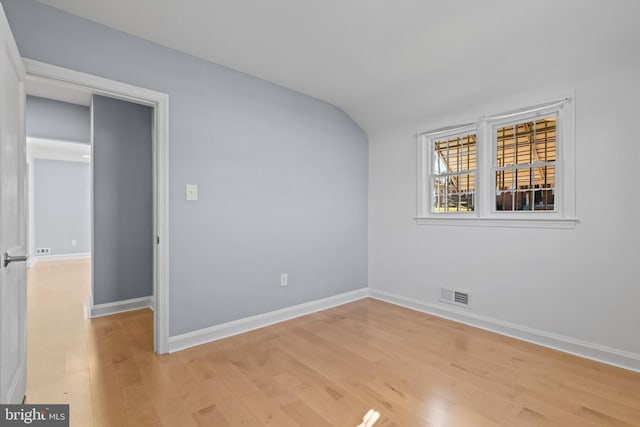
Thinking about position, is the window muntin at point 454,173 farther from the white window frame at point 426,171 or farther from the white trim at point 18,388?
the white trim at point 18,388

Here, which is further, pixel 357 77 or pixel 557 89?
pixel 357 77

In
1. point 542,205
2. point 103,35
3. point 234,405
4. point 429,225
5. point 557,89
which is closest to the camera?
point 234,405

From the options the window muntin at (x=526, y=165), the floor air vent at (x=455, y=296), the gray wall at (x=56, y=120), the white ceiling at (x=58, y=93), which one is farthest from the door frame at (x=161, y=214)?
the window muntin at (x=526, y=165)

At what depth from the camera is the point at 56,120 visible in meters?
4.28

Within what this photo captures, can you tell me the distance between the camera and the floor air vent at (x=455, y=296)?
127 inches

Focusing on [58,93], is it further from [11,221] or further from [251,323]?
[251,323]

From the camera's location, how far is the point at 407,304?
3.74m

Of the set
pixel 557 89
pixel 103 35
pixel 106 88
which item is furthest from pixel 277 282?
pixel 557 89

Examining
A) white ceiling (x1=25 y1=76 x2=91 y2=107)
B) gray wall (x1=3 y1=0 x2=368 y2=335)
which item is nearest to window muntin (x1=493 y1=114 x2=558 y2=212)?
gray wall (x1=3 y1=0 x2=368 y2=335)

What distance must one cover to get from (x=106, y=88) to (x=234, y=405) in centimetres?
234

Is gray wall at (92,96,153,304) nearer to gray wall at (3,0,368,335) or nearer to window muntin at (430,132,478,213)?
gray wall at (3,0,368,335)

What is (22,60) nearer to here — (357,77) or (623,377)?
(357,77)

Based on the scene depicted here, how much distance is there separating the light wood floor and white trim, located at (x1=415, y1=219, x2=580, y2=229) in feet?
3.40

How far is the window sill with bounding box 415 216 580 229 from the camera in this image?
8.55 ft
